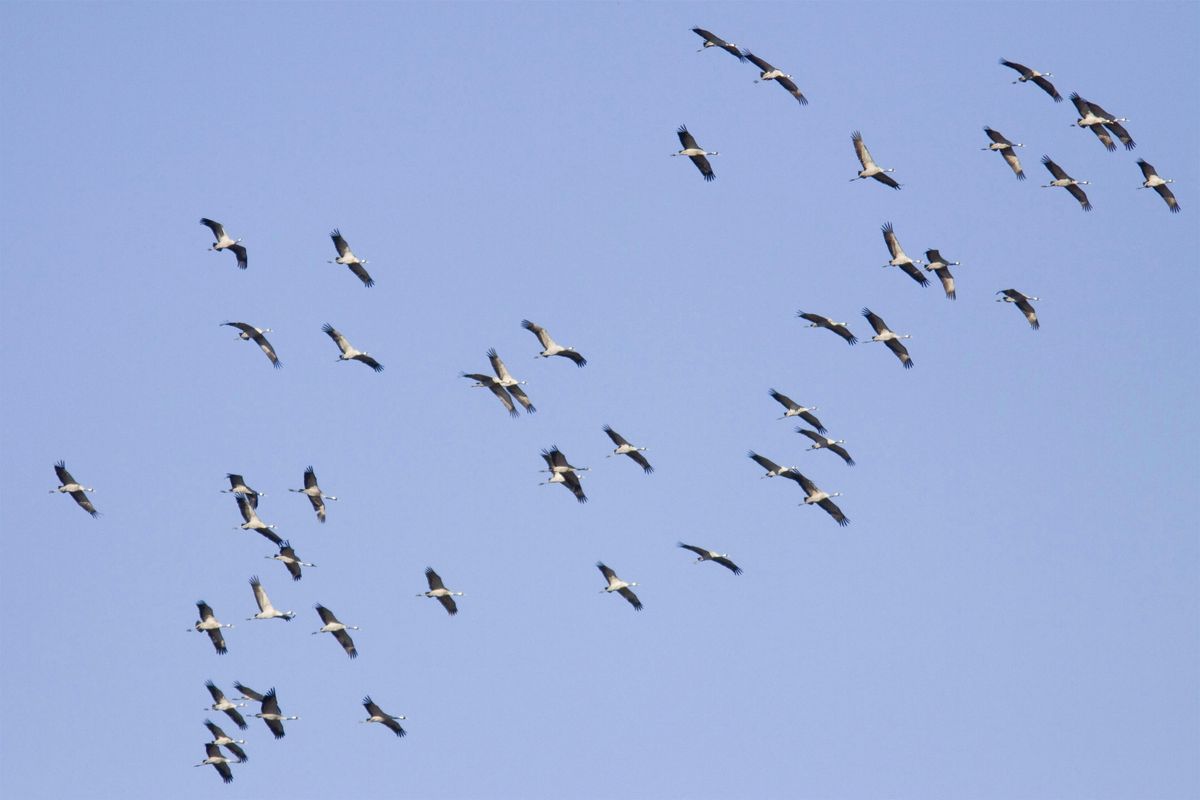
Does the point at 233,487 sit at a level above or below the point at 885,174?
below

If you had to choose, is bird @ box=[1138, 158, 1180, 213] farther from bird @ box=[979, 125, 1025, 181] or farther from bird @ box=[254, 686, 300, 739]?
bird @ box=[254, 686, 300, 739]

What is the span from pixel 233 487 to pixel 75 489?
568 cm

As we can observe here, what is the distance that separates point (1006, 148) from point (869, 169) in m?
6.60

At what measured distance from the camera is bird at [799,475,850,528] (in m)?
Result: 86.9

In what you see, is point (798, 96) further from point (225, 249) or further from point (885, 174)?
point (225, 249)

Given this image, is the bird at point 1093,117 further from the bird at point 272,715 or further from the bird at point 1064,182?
the bird at point 272,715

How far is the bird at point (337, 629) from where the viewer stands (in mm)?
90312

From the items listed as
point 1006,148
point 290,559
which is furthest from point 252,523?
point 1006,148

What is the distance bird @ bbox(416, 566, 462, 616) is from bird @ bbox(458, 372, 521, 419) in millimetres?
5600

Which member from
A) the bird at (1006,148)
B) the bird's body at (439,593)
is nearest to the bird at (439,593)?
the bird's body at (439,593)

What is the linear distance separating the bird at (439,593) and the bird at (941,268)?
17437 millimetres

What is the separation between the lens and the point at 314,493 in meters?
90.1

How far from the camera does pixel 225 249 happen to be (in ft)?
294

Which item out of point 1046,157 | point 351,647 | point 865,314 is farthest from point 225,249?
point 1046,157
